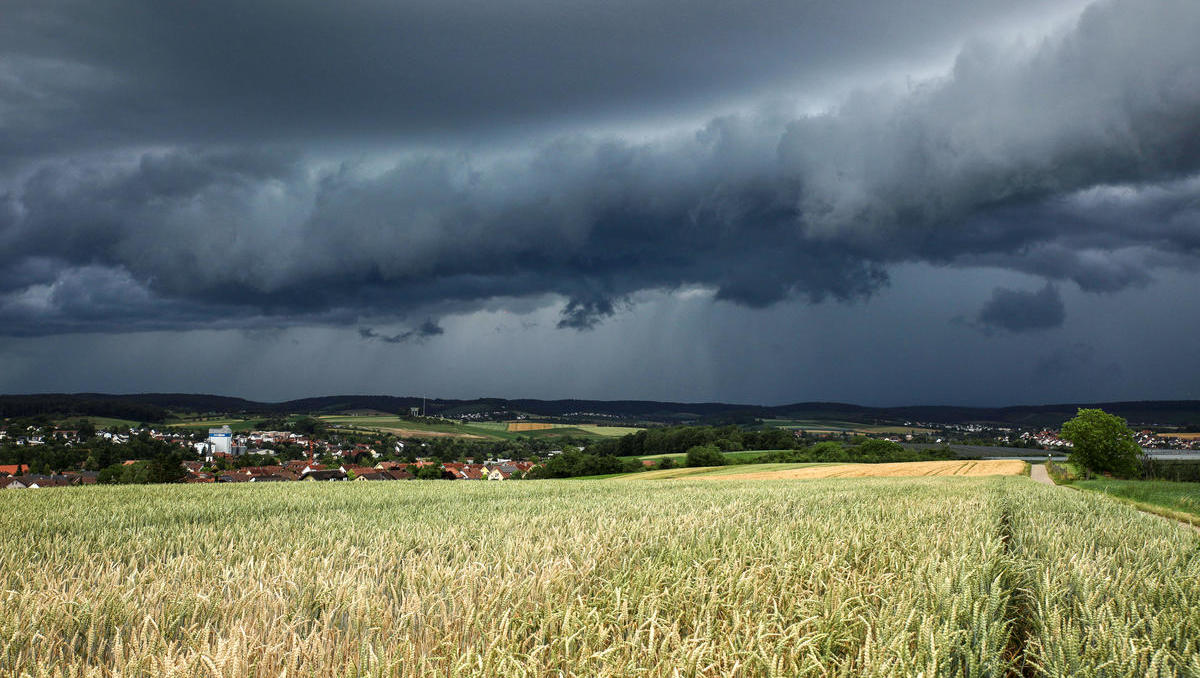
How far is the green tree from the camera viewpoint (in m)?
54.1

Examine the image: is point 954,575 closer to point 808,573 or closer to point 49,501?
point 808,573

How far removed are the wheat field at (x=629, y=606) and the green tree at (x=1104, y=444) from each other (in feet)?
196

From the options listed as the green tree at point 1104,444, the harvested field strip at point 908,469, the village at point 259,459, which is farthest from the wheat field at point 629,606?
the green tree at point 1104,444

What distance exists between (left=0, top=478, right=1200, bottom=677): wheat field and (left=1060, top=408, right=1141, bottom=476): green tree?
5975 cm

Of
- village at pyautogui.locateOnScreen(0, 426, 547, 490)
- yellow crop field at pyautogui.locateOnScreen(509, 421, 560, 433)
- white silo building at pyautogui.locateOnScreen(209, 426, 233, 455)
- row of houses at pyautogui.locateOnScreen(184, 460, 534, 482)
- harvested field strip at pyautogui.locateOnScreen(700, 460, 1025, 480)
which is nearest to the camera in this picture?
harvested field strip at pyautogui.locateOnScreen(700, 460, 1025, 480)

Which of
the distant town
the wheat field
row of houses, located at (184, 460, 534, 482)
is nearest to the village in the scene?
row of houses, located at (184, 460, 534, 482)

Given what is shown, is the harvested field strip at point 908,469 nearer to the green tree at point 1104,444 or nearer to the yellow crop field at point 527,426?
the green tree at point 1104,444

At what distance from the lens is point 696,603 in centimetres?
353

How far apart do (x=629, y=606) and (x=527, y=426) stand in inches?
4916

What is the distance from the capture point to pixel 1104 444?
5372 centimetres

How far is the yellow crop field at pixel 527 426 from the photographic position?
4842 inches

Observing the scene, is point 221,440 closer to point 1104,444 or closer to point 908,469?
point 908,469

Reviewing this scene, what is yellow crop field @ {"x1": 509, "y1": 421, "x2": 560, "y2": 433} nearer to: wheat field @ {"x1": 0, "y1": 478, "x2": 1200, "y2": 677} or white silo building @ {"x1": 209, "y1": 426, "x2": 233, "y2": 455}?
white silo building @ {"x1": 209, "y1": 426, "x2": 233, "y2": 455}

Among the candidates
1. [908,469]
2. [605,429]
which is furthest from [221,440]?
[908,469]
